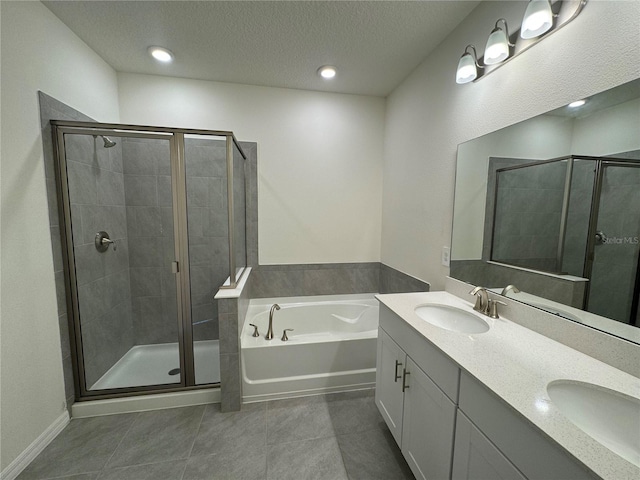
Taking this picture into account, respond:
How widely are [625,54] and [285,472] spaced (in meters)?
2.36

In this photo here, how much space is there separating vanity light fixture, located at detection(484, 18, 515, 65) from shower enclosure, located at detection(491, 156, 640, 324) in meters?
0.56

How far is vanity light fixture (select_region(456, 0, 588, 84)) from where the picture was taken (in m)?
1.06

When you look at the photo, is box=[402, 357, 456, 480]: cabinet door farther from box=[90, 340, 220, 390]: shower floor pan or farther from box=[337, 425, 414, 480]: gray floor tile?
A: box=[90, 340, 220, 390]: shower floor pan

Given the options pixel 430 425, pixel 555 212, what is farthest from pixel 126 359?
pixel 555 212

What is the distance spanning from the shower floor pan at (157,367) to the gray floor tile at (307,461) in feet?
2.59

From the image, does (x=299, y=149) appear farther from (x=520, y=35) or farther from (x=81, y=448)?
(x=81, y=448)

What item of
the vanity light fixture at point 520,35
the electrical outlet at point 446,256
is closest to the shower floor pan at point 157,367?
the electrical outlet at point 446,256

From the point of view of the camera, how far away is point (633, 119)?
34.3 inches

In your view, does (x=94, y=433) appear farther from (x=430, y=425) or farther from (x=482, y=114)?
(x=482, y=114)

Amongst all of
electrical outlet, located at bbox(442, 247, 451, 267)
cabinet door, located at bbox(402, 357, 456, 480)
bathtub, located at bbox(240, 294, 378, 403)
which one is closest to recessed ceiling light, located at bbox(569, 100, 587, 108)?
electrical outlet, located at bbox(442, 247, 451, 267)

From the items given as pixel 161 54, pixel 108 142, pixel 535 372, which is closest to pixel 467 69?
pixel 535 372

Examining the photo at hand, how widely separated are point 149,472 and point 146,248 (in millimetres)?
1670

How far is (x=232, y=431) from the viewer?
1.68 m

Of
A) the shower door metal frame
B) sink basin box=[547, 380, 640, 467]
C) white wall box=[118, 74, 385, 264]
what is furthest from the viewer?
white wall box=[118, 74, 385, 264]
